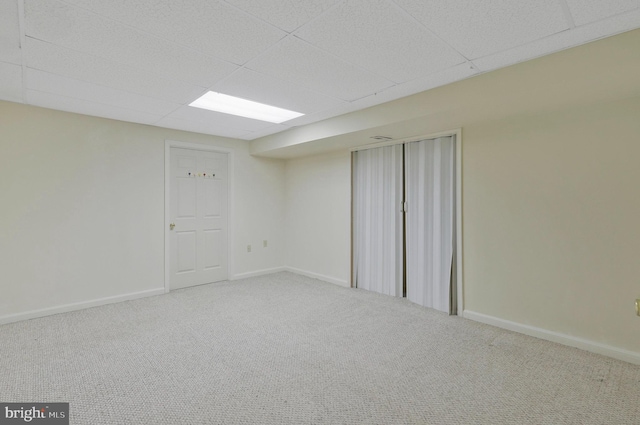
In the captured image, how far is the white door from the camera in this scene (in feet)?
14.5

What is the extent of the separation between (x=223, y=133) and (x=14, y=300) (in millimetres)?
3016

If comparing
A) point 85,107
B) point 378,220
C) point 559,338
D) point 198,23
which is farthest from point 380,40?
point 85,107

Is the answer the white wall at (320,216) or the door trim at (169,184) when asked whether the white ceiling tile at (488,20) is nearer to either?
the white wall at (320,216)

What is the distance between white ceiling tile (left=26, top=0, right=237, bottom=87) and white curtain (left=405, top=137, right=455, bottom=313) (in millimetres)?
Answer: 2388

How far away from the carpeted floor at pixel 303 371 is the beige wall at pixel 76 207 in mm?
413

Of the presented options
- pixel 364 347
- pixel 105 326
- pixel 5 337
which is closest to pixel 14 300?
pixel 5 337

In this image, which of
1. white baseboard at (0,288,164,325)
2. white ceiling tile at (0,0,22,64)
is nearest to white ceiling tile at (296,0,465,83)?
white ceiling tile at (0,0,22,64)

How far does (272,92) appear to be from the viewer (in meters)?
2.85

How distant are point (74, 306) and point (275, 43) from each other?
3.66 meters

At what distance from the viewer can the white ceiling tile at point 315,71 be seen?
82.9 inches

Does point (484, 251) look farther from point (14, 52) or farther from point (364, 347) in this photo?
point (14, 52)

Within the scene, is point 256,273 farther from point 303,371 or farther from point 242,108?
point 303,371

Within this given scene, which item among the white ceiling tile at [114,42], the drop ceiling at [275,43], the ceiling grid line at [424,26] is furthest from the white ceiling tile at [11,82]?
the ceiling grid line at [424,26]

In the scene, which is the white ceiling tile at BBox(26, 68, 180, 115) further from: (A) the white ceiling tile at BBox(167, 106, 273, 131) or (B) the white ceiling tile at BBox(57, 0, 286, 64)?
(B) the white ceiling tile at BBox(57, 0, 286, 64)
